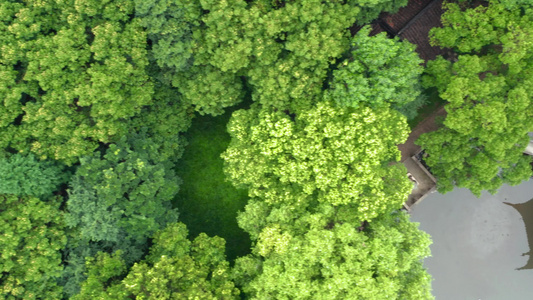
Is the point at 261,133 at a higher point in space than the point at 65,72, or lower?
higher

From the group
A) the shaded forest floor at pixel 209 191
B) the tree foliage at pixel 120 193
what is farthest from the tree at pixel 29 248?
the shaded forest floor at pixel 209 191

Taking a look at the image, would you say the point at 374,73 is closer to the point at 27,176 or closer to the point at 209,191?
the point at 209,191

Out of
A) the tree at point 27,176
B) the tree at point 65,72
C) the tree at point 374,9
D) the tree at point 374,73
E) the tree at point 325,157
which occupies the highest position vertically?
the tree at point 374,9

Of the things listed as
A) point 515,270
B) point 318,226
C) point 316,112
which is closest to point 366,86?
point 316,112

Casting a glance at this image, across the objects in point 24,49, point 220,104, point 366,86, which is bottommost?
point 24,49

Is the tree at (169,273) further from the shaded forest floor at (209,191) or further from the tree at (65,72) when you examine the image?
the tree at (65,72)

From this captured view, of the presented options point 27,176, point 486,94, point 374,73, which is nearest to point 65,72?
point 27,176

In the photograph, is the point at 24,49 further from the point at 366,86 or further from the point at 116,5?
the point at 366,86
